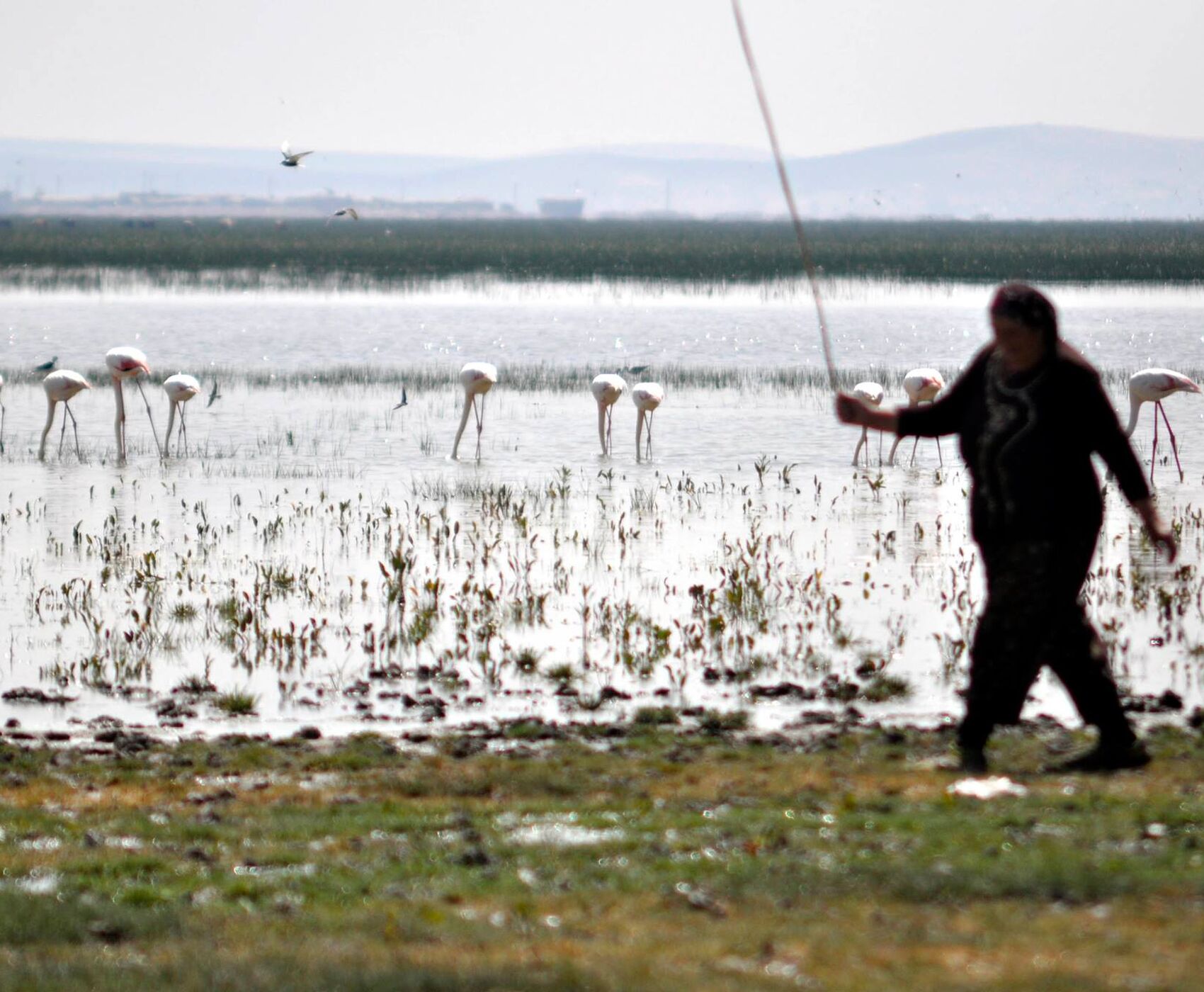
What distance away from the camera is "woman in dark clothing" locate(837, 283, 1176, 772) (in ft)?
21.7

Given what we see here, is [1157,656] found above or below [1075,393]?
below

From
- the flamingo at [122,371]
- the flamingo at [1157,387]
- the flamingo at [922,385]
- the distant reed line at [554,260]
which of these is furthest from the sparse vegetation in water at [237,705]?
the distant reed line at [554,260]

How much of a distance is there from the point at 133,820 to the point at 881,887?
3109mm

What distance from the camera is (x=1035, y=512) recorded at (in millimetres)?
6715

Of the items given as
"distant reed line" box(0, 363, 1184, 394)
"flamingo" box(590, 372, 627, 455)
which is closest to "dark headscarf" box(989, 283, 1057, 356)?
"flamingo" box(590, 372, 627, 455)

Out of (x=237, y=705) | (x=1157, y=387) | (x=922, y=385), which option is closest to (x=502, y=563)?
(x=237, y=705)

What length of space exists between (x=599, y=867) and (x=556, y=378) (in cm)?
2673

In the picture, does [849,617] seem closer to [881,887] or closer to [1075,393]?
[1075,393]

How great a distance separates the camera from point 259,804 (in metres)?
7.28

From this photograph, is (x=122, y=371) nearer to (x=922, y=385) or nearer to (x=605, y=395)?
(x=605, y=395)

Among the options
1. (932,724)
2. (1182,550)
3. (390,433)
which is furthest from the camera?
(390,433)

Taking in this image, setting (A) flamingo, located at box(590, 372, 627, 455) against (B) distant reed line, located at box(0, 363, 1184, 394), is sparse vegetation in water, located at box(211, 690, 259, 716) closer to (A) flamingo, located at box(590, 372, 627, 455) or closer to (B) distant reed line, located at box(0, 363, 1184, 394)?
(A) flamingo, located at box(590, 372, 627, 455)

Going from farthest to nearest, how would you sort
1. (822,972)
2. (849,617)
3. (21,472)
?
(21,472) < (849,617) < (822,972)

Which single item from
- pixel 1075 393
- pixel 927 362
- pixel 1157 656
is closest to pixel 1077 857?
pixel 1075 393
